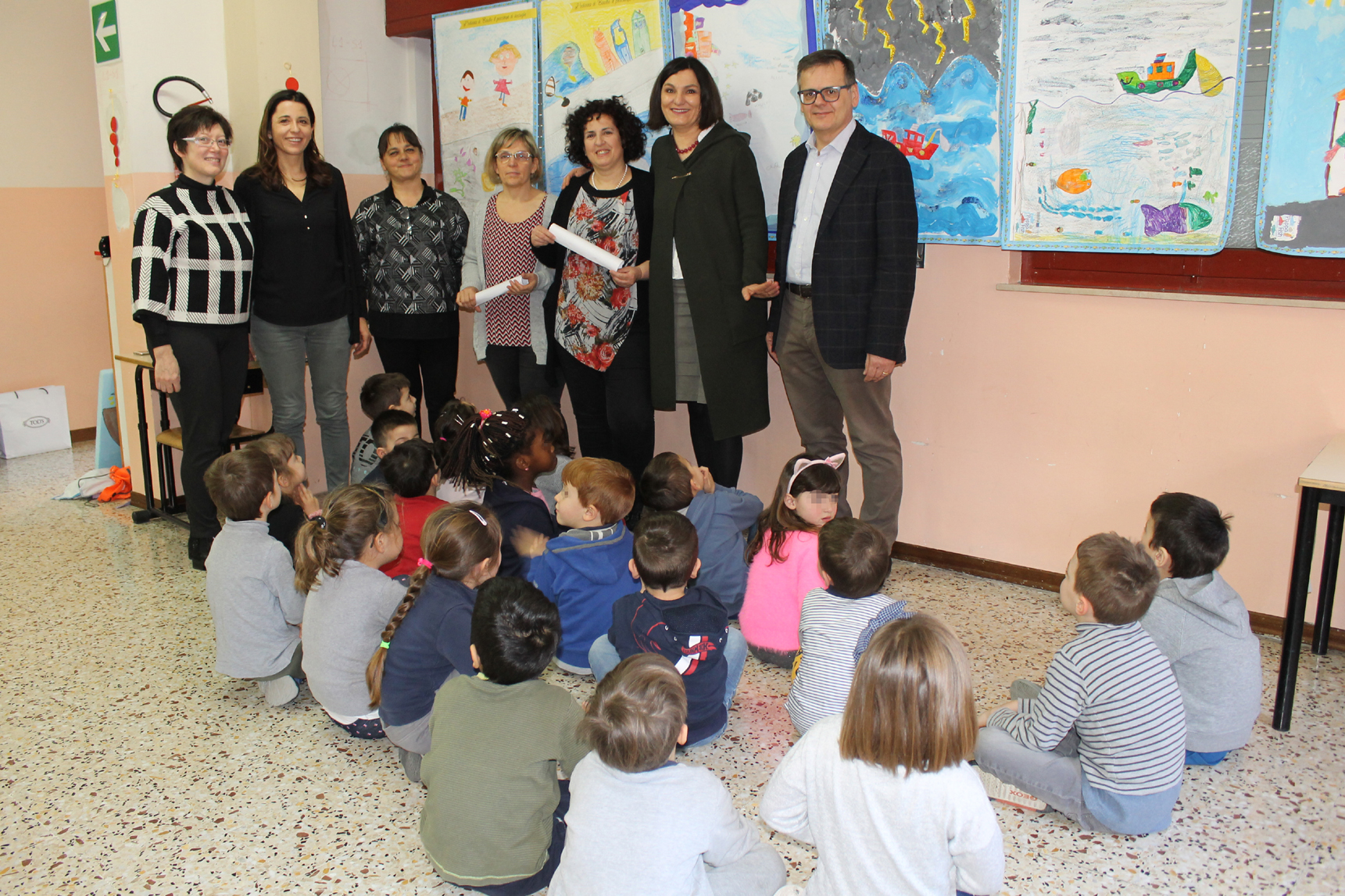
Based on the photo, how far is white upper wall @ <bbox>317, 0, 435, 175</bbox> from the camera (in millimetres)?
4289

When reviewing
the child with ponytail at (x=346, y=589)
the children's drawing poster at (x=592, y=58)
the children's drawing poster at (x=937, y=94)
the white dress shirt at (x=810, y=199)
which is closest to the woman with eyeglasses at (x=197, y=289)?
the children's drawing poster at (x=592, y=58)

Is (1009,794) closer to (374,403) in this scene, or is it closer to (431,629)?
(431,629)

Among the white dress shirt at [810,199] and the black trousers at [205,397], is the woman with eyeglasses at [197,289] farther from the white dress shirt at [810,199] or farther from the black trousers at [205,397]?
the white dress shirt at [810,199]

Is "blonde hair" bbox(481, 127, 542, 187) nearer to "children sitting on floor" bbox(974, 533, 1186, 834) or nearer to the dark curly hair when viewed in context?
the dark curly hair

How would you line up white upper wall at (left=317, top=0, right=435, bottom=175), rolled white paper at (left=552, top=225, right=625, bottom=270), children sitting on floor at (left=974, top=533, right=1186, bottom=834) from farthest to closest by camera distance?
white upper wall at (left=317, top=0, right=435, bottom=175) < rolled white paper at (left=552, top=225, right=625, bottom=270) < children sitting on floor at (left=974, top=533, right=1186, bottom=834)

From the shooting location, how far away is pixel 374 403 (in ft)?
11.6

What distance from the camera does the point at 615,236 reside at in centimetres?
342

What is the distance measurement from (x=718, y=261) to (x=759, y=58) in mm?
751

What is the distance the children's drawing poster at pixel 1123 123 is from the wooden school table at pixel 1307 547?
0.74 m

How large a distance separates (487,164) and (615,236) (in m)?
0.67

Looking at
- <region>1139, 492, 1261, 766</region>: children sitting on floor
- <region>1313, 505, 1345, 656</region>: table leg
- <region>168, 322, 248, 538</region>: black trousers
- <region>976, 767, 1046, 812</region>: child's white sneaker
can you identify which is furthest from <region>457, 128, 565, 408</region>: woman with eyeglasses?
<region>1313, 505, 1345, 656</region>: table leg

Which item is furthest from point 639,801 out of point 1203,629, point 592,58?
point 592,58

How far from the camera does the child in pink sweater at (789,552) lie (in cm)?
256

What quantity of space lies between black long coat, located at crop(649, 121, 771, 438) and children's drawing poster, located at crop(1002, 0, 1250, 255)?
0.80 meters
